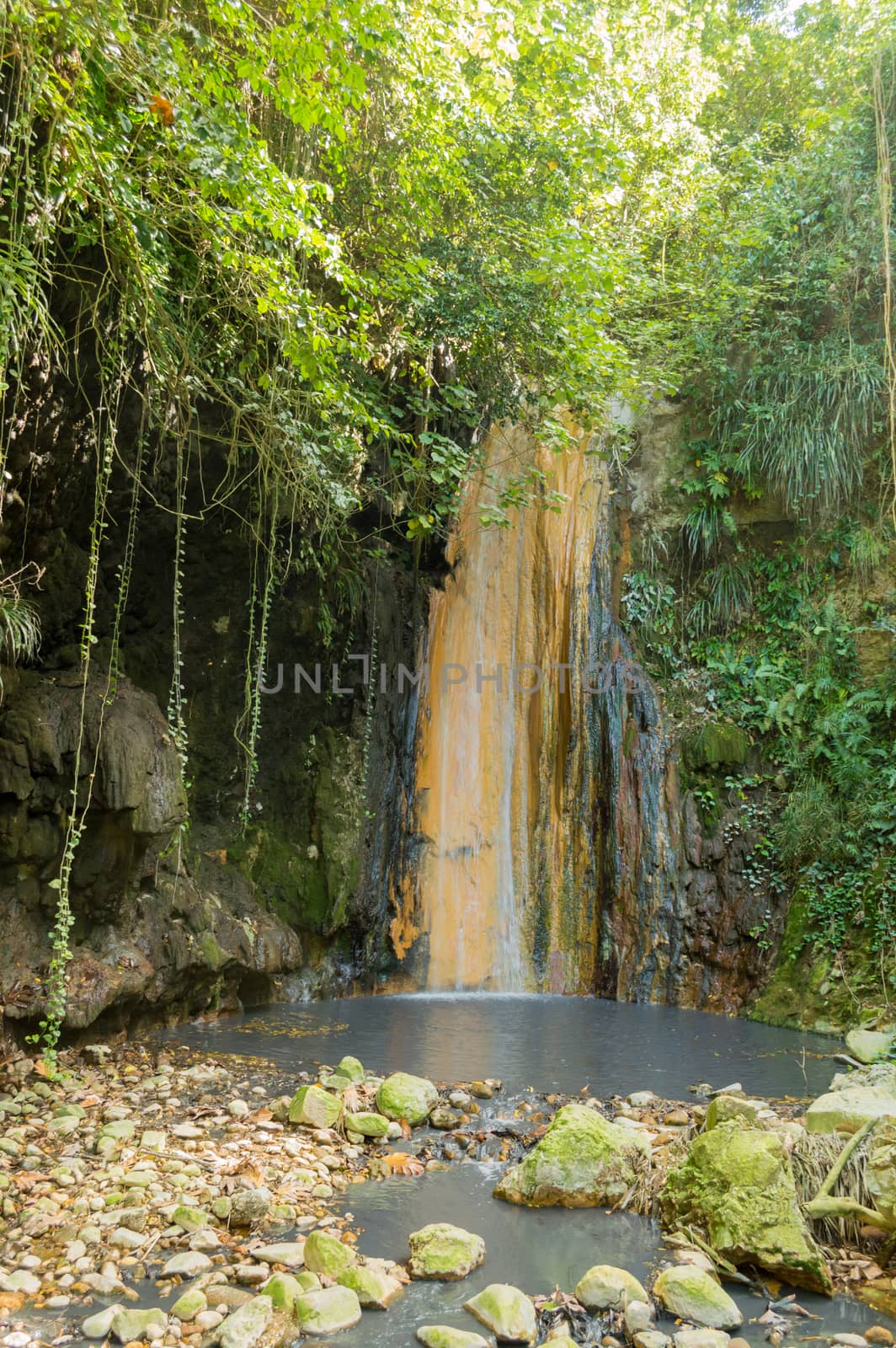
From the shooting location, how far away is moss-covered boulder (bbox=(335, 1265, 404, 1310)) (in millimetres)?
2787

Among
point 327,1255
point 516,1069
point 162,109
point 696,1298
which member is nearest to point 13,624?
point 162,109

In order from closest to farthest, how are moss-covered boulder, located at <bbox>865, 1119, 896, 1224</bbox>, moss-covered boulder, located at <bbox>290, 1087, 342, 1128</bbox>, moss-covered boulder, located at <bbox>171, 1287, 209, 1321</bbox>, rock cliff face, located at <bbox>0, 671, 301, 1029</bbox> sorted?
moss-covered boulder, located at <bbox>171, 1287, 209, 1321</bbox>, moss-covered boulder, located at <bbox>865, 1119, 896, 1224</bbox>, moss-covered boulder, located at <bbox>290, 1087, 342, 1128</bbox>, rock cliff face, located at <bbox>0, 671, 301, 1029</bbox>

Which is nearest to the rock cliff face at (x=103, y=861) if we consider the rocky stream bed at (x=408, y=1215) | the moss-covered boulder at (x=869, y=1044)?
the rocky stream bed at (x=408, y=1215)

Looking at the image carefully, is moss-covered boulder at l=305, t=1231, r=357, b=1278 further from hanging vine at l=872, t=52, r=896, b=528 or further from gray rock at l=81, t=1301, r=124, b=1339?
hanging vine at l=872, t=52, r=896, b=528

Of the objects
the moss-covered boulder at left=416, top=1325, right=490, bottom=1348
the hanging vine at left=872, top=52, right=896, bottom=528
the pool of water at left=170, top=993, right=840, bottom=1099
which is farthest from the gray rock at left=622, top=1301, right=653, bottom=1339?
the hanging vine at left=872, top=52, right=896, bottom=528

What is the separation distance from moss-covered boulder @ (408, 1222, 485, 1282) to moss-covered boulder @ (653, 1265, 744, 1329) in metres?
0.60

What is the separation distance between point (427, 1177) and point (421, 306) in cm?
605

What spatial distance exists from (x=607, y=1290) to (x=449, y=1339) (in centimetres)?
56

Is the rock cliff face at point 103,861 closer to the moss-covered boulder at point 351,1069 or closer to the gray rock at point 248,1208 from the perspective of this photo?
the moss-covered boulder at point 351,1069

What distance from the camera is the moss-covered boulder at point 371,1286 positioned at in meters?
2.79

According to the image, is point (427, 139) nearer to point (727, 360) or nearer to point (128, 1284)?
point (727, 360)

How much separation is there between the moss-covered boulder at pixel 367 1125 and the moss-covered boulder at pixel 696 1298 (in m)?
1.64

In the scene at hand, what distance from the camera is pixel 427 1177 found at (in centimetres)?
382

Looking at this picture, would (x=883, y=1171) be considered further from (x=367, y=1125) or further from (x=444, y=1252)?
(x=367, y=1125)
